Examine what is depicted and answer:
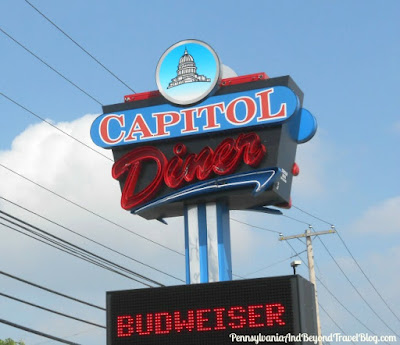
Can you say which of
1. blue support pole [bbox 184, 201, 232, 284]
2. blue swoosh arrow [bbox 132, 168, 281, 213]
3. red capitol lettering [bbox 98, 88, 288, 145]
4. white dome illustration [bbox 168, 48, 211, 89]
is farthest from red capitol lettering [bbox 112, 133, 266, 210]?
white dome illustration [bbox 168, 48, 211, 89]

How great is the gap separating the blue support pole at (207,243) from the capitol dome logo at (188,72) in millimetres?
3412

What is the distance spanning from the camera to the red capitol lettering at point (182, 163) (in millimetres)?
23875

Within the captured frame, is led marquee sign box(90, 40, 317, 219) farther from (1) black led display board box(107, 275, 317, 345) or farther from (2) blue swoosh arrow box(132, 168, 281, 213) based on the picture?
(1) black led display board box(107, 275, 317, 345)

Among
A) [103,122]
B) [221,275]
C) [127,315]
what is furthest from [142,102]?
[127,315]

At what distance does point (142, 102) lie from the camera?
84.9ft

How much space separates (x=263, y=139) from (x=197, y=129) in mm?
2067

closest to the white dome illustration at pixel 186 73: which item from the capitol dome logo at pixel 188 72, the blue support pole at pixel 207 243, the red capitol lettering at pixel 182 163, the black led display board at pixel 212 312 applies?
the capitol dome logo at pixel 188 72

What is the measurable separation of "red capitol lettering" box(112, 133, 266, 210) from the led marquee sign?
29 millimetres

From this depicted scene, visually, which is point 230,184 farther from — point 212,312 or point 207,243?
point 212,312

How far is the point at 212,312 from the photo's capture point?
16.6 m

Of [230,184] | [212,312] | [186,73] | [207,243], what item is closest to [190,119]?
[186,73]

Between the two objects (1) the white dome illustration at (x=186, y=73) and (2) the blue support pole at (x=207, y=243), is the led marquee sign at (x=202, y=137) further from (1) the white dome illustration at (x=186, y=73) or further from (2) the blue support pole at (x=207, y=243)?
(2) the blue support pole at (x=207, y=243)

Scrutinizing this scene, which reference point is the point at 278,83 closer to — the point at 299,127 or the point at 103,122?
the point at 299,127

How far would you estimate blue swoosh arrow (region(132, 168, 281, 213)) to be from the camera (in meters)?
23.5
